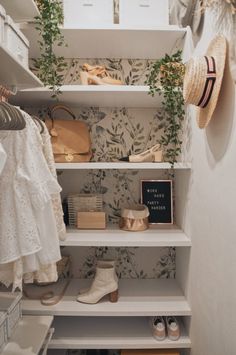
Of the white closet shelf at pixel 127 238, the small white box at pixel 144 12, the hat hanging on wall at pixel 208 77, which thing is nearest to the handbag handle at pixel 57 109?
the small white box at pixel 144 12

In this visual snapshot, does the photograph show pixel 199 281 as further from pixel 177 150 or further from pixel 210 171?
pixel 177 150

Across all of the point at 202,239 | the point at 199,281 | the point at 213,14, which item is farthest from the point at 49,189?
the point at 213,14

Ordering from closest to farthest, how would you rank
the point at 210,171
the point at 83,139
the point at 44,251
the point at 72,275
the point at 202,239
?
the point at 44,251 → the point at 210,171 → the point at 202,239 → the point at 83,139 → the point at 72,275

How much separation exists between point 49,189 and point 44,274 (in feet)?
1.41

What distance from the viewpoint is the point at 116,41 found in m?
1.80

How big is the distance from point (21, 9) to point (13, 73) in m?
0.37

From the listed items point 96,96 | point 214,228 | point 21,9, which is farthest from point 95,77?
point 214,228

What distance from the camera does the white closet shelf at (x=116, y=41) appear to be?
5.43 ft

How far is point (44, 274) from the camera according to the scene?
1.40 m

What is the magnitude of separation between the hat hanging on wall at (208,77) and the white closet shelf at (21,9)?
2.66 feet

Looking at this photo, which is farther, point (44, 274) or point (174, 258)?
point (174, 258)

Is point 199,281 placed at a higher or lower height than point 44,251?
lower

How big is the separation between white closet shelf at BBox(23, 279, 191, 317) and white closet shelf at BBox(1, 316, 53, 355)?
95mm

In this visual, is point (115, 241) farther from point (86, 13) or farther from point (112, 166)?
point (86, 13)
